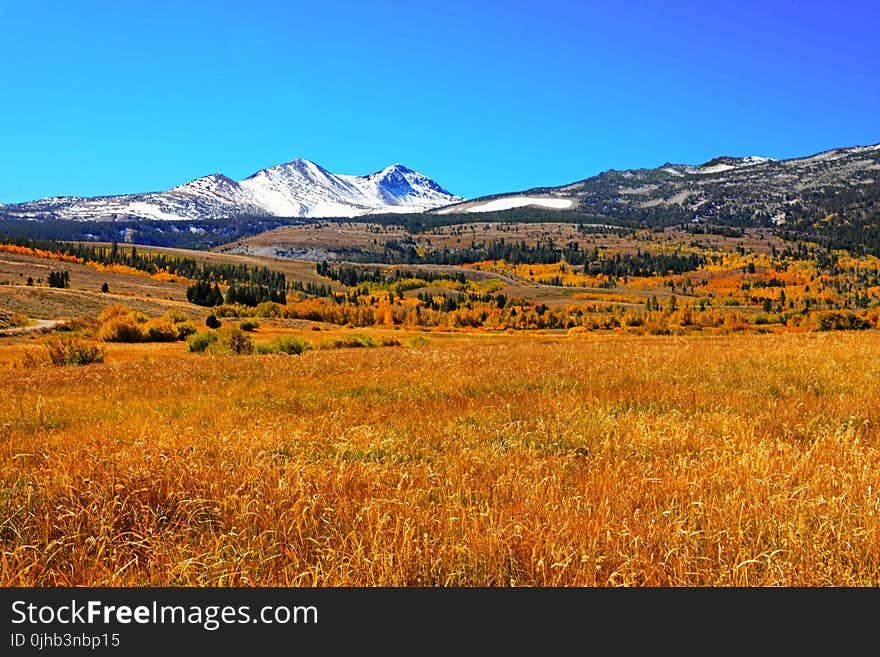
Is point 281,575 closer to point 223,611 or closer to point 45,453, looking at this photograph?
point 223,611

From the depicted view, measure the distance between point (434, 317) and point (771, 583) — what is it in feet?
269

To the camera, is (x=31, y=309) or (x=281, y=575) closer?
(x=281, y=575)

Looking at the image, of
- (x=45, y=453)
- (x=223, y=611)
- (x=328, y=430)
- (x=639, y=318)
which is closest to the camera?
(x=223, y=611)

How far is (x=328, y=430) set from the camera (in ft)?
24.7

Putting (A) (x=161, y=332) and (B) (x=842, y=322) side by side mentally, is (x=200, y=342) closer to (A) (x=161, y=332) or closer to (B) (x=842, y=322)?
(A) (x=161, y=332)

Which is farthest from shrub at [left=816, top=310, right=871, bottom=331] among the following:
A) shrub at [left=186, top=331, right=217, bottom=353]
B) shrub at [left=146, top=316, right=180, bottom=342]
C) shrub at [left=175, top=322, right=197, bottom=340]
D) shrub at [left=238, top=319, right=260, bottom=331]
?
shrub at [left=146, top=316, right=180, bottom=342]

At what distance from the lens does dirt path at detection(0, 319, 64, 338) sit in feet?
118

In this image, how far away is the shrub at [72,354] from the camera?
25.7m

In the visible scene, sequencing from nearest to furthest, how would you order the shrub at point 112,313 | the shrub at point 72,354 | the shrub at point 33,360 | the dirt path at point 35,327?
1. the shrub at point 33,360
2. the shrub at point 72,354
3. the dirt path at point 35,327
4. the shrub at point 112,313

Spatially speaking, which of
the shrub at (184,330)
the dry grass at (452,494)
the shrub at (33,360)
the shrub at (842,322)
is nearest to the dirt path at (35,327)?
the shrub at (184,330)

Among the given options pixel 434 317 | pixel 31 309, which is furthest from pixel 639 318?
pixel 31 309

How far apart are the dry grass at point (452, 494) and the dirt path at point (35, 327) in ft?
111

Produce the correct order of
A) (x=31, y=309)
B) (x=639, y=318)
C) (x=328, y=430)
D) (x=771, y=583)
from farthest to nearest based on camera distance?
1. (x=639, y=318)
2. (x=31, y=309)
3. (x=328, y=430)
4. (x=771, y=583)

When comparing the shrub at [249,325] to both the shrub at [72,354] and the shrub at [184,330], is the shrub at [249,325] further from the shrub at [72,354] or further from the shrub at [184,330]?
the shrub at [72,354]
